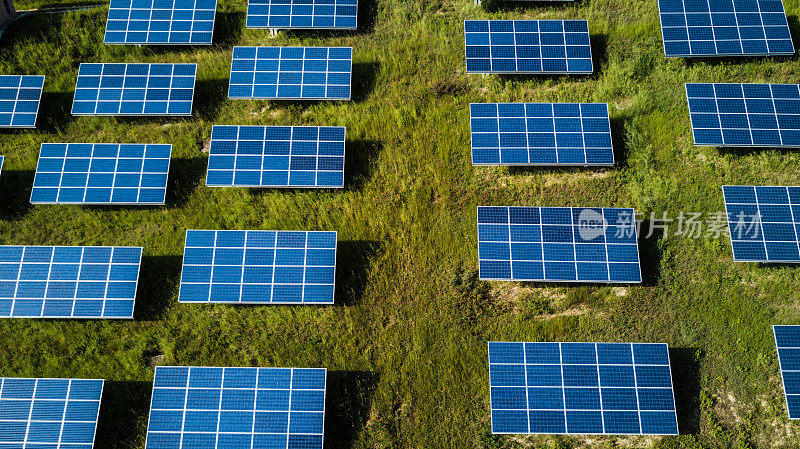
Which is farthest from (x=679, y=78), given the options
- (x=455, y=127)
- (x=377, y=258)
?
(x=377, y=258)

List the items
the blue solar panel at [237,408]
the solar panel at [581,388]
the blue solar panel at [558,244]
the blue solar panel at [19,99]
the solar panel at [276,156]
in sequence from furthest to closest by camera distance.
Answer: the blue solar panel at [19,99]
the solar panel at [276,156]
the blue solar panel at [558,244]
the solar panel at [581,388]
the blue solar panel at [237,408]

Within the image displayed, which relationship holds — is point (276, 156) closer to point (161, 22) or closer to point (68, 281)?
point (68, 281)

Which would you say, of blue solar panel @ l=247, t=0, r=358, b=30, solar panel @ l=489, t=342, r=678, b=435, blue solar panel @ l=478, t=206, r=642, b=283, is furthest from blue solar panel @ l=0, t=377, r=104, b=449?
blue solar panel @ l=247, t=0, r=358, b=30

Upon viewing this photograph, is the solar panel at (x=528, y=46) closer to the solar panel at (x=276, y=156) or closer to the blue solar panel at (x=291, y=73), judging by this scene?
the blue solar panel at (x=291, y=73)

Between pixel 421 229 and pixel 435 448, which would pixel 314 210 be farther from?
pixel 435 448

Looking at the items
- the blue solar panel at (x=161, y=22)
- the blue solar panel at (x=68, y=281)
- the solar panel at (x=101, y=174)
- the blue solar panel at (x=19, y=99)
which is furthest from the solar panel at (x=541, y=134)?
the blue solar panel at (x=19, y=99)

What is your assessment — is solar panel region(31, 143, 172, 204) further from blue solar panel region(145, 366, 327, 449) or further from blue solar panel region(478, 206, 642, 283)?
blue solar panel region(478, 206, 642, 283)

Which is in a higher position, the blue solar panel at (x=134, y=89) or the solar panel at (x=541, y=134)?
the blue solar panel at (x=134, y=89)
